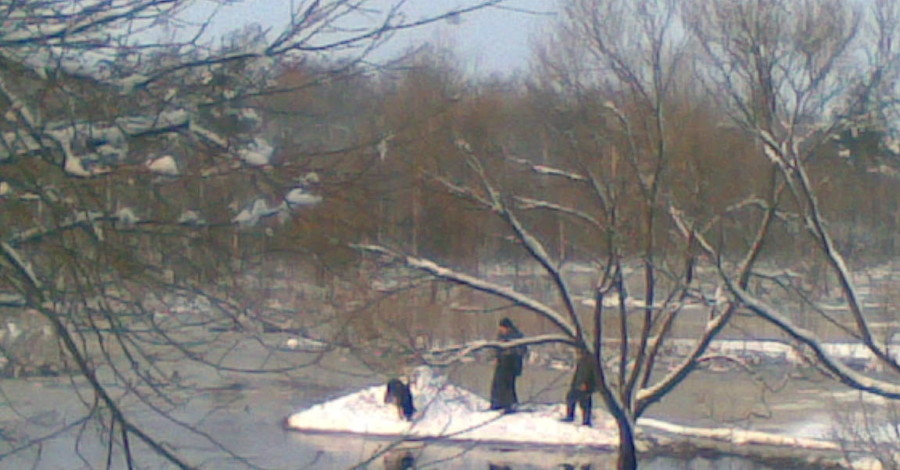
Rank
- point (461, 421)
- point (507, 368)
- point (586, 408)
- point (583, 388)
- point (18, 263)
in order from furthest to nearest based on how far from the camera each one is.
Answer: point (586, 408) < point (507, 368) < point (583, 388) < point (461, 421) < point (18, 263)

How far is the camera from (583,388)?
16.6 metres

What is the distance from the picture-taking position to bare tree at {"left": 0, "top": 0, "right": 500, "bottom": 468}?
3.50 metres

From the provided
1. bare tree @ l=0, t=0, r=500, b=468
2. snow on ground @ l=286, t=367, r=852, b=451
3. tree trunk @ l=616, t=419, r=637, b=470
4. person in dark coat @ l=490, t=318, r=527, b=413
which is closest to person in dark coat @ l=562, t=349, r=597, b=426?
snow on ground @ l=286, t=367, r=852, b=451

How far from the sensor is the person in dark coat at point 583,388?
16.0 m

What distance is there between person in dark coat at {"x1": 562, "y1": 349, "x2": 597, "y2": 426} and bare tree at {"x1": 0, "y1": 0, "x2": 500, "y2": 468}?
11.8 m

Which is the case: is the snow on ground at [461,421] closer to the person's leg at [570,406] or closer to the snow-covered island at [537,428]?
the snow-covered island at [537,428]

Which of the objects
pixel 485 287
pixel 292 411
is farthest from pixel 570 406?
pixel 292 411

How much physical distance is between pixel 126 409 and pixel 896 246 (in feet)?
115

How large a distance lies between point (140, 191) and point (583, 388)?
13.3m

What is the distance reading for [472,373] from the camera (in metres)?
Result: 22.8

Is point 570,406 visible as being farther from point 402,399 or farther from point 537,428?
point 402,399

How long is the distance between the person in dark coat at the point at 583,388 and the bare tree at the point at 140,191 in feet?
38.8

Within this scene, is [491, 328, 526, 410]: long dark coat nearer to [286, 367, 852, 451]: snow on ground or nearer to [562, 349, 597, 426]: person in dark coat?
[286, 367, 852, 451]: snow on ground

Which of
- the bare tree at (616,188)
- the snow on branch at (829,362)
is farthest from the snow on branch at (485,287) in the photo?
the snow on branch at (829,362)
